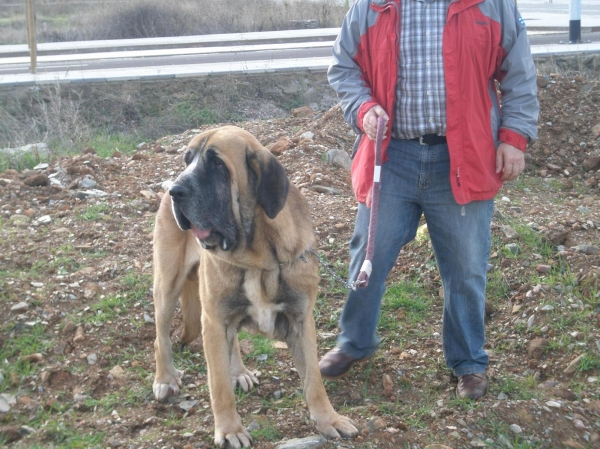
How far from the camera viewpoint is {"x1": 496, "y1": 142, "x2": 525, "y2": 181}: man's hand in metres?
3.86

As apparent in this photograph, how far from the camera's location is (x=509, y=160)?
152 inches

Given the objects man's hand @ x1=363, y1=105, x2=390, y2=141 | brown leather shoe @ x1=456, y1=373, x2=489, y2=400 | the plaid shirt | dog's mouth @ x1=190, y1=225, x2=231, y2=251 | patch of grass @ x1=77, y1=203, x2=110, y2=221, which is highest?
the plaid shirt

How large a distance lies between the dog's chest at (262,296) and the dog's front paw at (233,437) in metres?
0.56

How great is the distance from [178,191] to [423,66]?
4.67ft

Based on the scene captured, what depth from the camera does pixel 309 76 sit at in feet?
40.1

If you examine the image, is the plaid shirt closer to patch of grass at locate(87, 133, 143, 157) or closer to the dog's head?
the dog's head

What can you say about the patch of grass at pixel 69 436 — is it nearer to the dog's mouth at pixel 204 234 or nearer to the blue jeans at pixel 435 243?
the dog's mouth at pixel 204 234

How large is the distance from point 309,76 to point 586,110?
4793 mm

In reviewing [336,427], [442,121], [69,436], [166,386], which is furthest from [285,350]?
[442,121]

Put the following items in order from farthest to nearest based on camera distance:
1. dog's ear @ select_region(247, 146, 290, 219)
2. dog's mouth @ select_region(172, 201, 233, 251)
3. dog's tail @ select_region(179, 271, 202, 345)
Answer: dog's tail @ select_region(179, 271, 202, 345)
dog's ear @ select_region(247, 146, 290, 219)
dog's mouth @ select_region(172, 201, 233, 251)

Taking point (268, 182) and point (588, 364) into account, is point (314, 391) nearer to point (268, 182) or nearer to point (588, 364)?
point (268, 182)

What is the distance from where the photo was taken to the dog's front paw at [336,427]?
380 centimetres

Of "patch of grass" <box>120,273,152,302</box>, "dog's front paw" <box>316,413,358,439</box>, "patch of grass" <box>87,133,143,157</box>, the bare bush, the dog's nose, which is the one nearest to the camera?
the dog's nose

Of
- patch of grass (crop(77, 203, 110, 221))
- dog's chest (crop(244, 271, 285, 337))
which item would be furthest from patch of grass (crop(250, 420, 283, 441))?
patch of grass (crop(77, 203, 110, 221))
